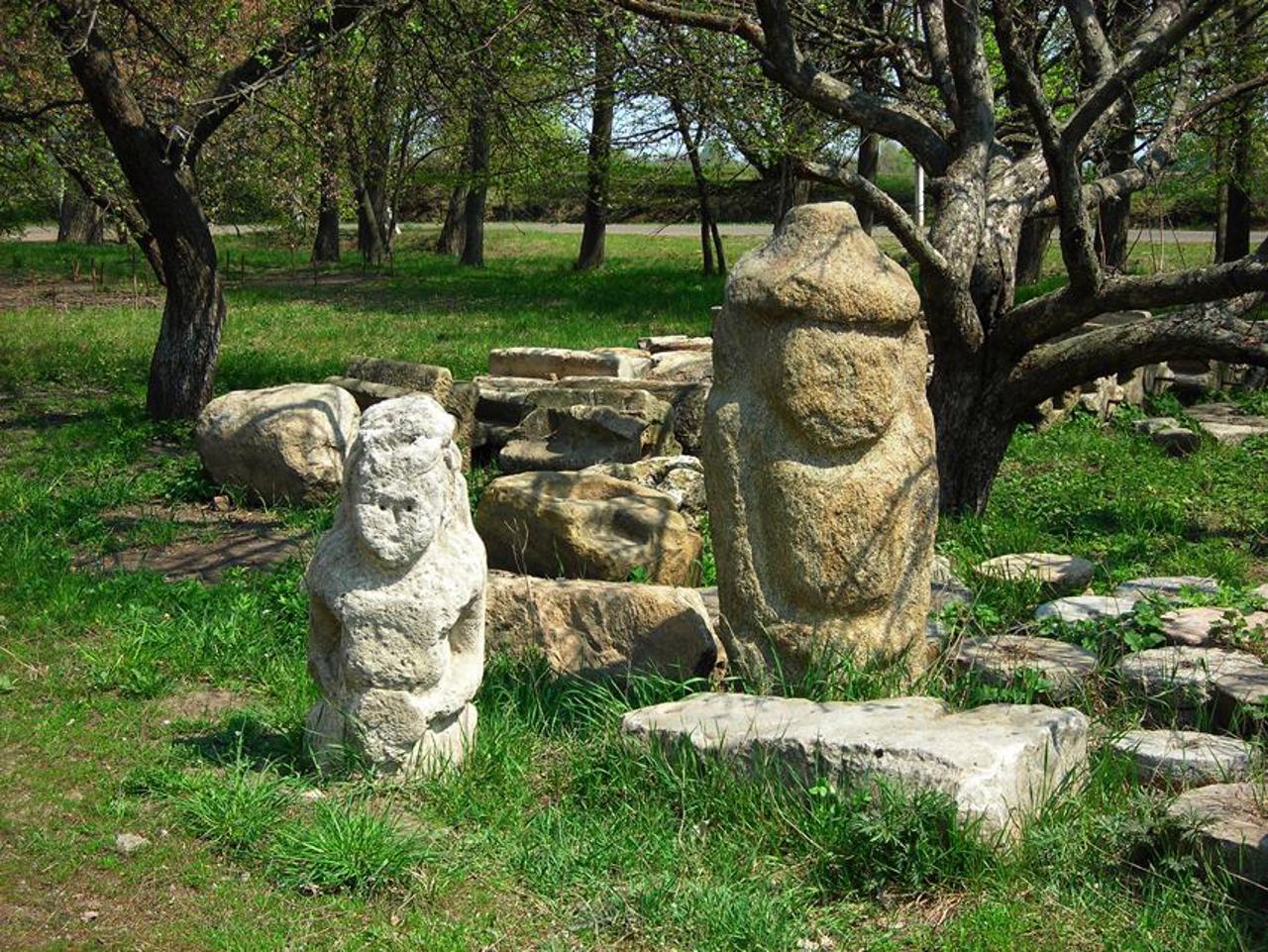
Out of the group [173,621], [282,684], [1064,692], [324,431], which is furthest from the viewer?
[324,431]

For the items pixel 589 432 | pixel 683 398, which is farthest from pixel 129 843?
pixel 683 398

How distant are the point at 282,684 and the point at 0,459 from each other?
227 inches

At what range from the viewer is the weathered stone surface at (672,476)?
10.0 meters

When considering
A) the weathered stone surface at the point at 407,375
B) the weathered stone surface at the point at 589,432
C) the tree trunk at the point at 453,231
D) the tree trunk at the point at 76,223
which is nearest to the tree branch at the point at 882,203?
the weathered stone surface at the point at 589,432

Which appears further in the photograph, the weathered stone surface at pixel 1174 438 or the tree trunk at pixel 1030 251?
the tree trunk at pixel 1030 251

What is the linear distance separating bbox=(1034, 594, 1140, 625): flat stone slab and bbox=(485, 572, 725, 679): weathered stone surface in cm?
163

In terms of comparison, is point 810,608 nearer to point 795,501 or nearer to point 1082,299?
point 795,501

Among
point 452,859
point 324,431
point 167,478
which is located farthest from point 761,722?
point 167,478

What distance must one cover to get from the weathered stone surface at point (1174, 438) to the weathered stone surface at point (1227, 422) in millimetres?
265

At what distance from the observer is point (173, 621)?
770 centimetres

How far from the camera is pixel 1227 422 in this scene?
45.4 ft

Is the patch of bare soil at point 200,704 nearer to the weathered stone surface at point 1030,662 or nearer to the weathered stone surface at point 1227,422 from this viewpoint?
the weathered stone surface at point 1030,662

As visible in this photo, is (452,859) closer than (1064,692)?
Yes

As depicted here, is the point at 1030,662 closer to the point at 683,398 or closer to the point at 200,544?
the point at 200,544
